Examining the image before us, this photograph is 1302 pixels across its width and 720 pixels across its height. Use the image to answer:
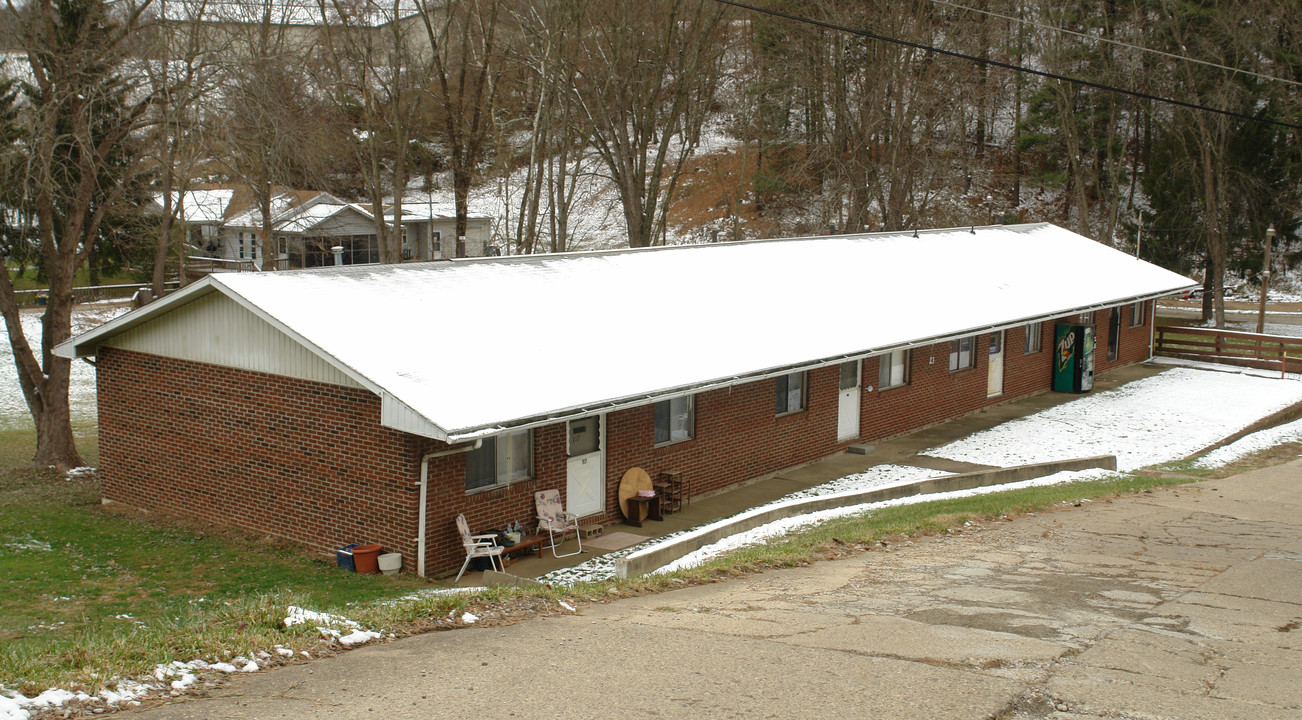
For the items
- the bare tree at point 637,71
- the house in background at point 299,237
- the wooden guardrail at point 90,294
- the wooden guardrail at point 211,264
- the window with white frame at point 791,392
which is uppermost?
the bare tree at point 637,71

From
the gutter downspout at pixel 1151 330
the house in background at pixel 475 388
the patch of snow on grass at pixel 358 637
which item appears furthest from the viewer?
the gutter downspout at pixel 1151 330

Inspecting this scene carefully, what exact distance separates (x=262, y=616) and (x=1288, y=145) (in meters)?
46.1

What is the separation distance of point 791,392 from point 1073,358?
11837mm

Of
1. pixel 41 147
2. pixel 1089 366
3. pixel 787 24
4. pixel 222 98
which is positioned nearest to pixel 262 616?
pixel 41 147

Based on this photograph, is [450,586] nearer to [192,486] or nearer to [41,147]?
[192,486]

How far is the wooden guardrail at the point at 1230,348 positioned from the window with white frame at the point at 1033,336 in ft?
27.4

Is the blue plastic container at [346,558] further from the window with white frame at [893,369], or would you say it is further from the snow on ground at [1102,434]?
the window with white frame at [893,369]

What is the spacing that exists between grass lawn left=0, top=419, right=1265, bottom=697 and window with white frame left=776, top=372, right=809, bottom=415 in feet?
11.6

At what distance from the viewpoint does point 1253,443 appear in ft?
73.2

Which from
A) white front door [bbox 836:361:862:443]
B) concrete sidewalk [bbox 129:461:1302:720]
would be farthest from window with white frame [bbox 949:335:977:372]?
concrete sidewalk [bbox 129:461:1302:720]

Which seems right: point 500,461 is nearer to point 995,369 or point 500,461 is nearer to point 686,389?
point 686,389

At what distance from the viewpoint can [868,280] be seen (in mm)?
23500

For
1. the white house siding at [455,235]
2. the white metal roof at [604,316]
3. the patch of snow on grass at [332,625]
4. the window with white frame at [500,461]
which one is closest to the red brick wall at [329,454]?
the window with white frame at [500,461]

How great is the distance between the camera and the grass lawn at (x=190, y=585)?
7230mm
